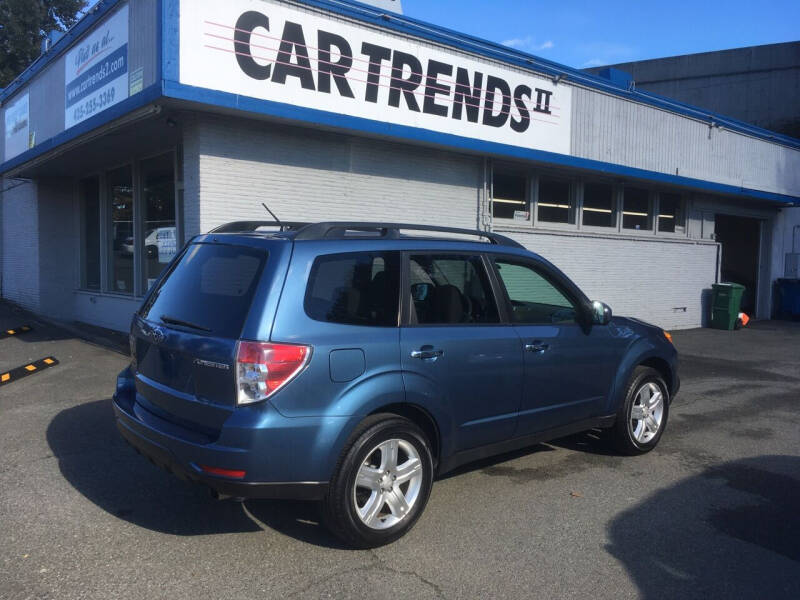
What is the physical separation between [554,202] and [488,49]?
11.5 ft

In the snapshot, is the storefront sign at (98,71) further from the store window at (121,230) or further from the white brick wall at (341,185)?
the store window at (121,230)

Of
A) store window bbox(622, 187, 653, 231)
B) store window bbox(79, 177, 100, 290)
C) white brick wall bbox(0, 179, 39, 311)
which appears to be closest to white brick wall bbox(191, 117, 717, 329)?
store window bbox(622, 187, 653, 231)

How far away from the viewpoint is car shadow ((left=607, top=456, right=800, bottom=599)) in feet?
11.7

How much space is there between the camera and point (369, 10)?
31.0ft

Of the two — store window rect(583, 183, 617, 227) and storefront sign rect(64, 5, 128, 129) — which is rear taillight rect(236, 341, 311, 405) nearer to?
storefront sign rect(64, 5, 128, 129)

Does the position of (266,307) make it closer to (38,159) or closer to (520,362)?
(520,362)

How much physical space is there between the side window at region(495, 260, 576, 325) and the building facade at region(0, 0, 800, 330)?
4623 millimetres

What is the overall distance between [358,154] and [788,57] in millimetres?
23572

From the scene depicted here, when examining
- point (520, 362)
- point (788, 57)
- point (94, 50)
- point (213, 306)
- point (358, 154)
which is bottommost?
point (520, 362)

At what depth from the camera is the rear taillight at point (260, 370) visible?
3.41 metres

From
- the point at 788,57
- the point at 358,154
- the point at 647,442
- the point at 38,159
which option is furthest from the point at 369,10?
the point at 788,57

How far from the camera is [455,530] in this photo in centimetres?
416

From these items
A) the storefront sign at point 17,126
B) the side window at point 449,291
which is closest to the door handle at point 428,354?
the side window at point 449,291

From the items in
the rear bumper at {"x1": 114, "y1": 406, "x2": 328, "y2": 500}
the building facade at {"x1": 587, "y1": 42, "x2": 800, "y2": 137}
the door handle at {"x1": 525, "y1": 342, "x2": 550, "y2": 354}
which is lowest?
the rear bumper at {"x1": 114, "y1": 406, "x2": 328, "y2": 500}
